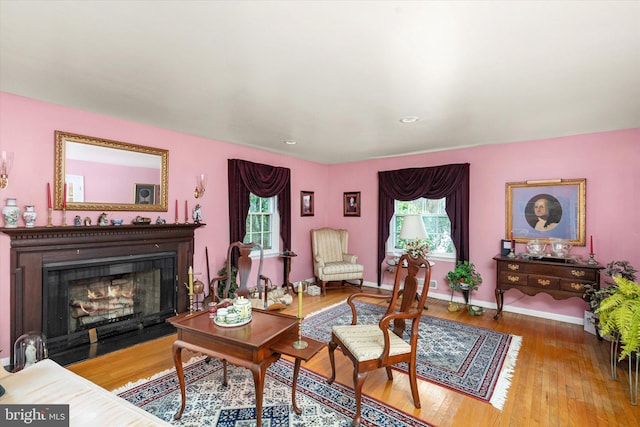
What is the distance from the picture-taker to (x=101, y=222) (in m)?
3.14

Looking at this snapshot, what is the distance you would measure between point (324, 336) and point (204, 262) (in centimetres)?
199

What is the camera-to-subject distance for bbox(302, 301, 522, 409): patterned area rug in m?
2.44

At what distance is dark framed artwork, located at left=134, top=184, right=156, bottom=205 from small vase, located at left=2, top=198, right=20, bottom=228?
102cm

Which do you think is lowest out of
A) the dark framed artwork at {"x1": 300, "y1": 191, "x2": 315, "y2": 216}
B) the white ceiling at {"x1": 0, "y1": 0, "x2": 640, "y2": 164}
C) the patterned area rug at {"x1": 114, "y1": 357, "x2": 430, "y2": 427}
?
the patterned area rug at {"x1": 114, "y1": 357, "x2": 430, "y2": 427}

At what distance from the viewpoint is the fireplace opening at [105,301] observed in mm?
2867

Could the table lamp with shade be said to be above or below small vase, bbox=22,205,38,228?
below

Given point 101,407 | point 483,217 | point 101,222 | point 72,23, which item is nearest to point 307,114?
point 72,23

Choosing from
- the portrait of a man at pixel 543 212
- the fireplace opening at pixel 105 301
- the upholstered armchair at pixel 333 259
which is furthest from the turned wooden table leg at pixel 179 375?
the portrait of a man at pixel 543 212

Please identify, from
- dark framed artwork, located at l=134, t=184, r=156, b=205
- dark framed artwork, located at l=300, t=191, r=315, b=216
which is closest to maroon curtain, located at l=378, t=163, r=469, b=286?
dark framed artwork, located at l=300, t=191, r=315, b=216

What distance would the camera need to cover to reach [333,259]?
5.70 meters

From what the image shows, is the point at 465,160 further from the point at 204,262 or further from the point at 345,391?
the point at 204,262

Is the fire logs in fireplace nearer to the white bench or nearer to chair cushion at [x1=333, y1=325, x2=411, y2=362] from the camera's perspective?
the white bench

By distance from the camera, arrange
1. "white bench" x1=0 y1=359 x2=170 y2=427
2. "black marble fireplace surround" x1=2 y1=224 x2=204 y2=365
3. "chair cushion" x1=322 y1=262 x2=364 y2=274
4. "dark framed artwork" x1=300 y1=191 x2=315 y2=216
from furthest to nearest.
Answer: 1. "dark framed artwork" x1=300 y1=191 x2=315 y2=216
2. "chair cushion" x1=322 y1=262 x2=364 y2=274
3. "black marble fireplace surround" x1=2 y1=224 x2=204 y2=365
4. "white bench" x1=0 y1=359 x2=170 y2=427

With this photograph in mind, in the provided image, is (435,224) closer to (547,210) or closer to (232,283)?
(547,210)
